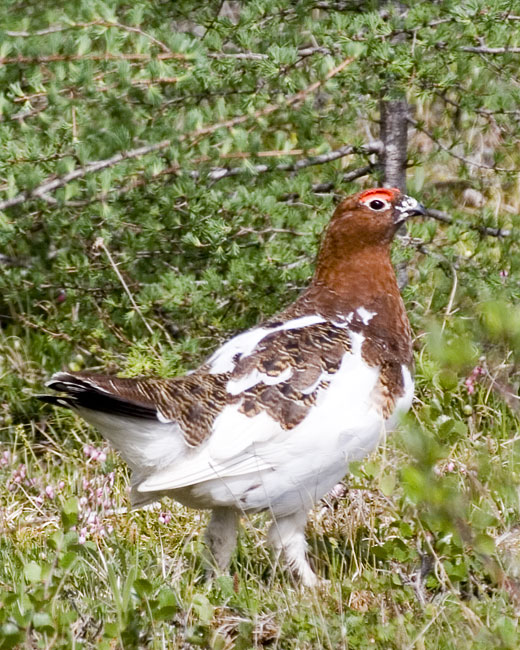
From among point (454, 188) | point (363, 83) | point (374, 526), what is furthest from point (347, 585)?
point (454, 188)

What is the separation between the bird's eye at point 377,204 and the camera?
12.4 feet

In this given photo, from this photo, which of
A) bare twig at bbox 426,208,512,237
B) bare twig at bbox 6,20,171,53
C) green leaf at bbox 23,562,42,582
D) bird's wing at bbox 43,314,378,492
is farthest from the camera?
bare twig at bbox 426,208,512,237

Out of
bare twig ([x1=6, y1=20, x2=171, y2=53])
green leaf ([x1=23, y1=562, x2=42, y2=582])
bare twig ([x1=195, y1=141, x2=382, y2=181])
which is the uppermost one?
bare twig ([x1=6, y1=20, x2=171, y2=53])

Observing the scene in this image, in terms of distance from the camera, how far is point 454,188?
6.29 m

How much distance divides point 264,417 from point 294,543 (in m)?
0.47

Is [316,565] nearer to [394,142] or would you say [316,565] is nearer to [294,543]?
[294,543]

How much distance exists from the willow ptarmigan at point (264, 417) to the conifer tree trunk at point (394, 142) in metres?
1.24

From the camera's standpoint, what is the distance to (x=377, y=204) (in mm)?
3781

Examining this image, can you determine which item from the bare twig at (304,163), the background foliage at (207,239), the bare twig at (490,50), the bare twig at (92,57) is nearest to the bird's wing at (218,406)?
the background foliage at (207,239)

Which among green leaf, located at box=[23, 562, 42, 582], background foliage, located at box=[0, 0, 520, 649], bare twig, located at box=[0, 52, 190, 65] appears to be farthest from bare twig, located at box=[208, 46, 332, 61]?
green leaf, located at box=[23, 562, 42, 582]

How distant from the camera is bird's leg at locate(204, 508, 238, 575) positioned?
349 cm

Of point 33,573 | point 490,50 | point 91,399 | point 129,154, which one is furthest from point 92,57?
point 33,573

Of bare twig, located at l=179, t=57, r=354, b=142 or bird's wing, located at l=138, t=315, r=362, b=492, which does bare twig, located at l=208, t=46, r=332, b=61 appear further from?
bird's wing, located at l=138, t=315, r=362, b=492

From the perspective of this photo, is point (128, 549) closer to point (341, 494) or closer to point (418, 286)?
point (341, 494)
